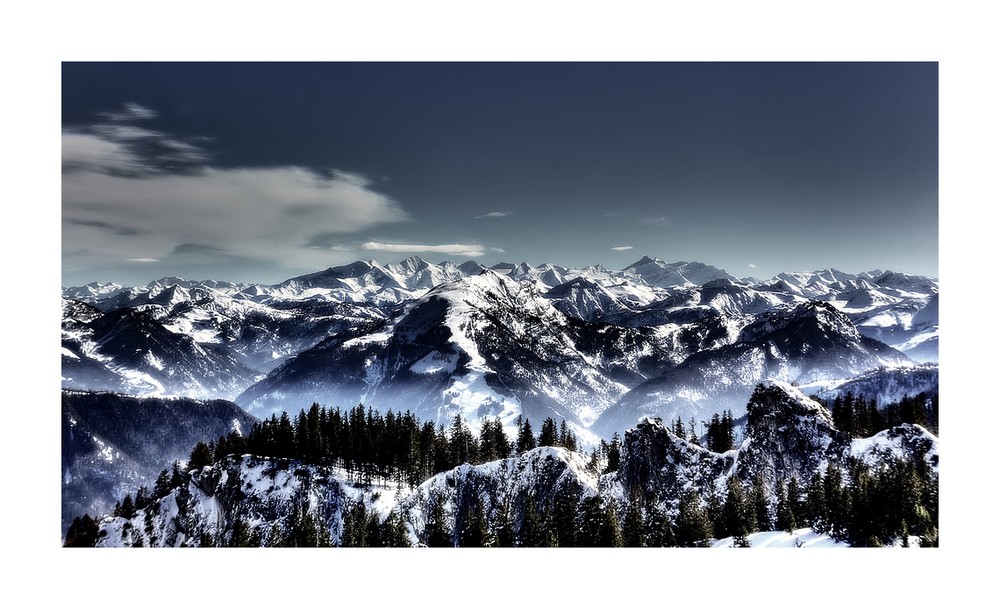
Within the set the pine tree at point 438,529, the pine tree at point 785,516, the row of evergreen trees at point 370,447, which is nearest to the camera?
the pine tree at point 785,516

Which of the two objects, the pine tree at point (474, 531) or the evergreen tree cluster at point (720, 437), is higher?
the evergreen tree cluster at point (720, 437)

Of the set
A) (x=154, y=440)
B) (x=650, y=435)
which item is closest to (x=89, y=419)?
(x=154, y=440)

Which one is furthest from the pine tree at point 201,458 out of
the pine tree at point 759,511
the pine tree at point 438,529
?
the pine tree at point 759,511

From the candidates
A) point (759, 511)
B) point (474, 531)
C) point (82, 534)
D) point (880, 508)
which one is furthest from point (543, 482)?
point (82, 534)

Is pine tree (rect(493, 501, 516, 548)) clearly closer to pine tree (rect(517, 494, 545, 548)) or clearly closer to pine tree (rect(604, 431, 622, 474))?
pine tree (rect(517, 494, 545, 548))

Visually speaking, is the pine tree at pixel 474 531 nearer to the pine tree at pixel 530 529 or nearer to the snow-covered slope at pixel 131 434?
the pine tree at pixel 530 529

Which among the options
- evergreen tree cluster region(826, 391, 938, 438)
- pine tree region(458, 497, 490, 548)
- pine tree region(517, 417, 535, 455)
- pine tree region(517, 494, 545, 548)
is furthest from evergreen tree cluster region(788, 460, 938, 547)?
pine tree region(517, 417, 535, 455)

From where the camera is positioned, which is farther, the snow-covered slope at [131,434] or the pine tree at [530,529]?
the snow-covered slope at [131,434]

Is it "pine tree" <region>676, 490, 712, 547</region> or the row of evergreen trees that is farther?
the row of evergreen trees

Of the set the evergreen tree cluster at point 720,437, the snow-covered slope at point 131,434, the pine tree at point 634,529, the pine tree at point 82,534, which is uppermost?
the evergreen tree cluster at point 720,437

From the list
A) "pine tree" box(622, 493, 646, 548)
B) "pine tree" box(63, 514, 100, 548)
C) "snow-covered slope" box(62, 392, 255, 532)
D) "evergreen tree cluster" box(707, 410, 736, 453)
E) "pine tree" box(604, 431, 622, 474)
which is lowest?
"snow-covered slope" box(62, 392, 255, 532)

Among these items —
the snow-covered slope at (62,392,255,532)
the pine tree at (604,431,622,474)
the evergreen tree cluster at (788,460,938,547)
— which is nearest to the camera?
the evergreen tree cluster at (788,460,938,547)

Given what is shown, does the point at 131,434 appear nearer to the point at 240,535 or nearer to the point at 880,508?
the point at 240,535

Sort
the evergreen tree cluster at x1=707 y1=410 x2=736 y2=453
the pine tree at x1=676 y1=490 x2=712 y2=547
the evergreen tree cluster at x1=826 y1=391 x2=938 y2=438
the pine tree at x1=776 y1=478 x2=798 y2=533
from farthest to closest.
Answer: the evergreen tree cluster at x1=707 y1=410 x2=736 y2=453 → the evergreen tree cluster at x1=826 y1=391 x2=938 y2=438 → the pine tree at x1=776 y1=478 x2=798 y2=533 → the pine tree at x1=676 y1=490 x2=712 y2=547
